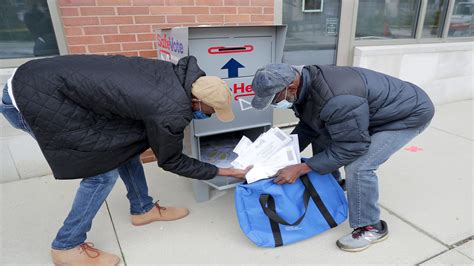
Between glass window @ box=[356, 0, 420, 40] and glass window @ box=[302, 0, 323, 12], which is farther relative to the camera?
glass window @ box=[356, 0, 420, 40]

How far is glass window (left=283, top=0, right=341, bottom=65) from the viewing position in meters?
3.67

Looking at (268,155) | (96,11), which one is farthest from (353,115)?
(96,11)

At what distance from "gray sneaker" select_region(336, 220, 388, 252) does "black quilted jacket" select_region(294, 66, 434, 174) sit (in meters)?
0.48

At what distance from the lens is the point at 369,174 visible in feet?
6.26

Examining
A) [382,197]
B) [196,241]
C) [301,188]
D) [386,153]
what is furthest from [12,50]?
[382,197]

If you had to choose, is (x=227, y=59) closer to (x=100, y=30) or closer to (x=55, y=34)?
(x=100, y=30)

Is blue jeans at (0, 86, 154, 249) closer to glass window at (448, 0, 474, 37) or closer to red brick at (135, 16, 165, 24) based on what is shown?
red brick at (135, 16, 165, 24)

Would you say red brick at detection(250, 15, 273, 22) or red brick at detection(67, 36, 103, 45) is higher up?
red brick at detection(250, 15, 273, 22)

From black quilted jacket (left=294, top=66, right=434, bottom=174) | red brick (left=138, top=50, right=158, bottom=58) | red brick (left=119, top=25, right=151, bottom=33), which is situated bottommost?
black quilted jacket (left=294, top=66, right=434, bottom=174)

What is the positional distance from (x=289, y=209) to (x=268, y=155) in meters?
0.35

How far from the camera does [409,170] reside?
3.01 metres

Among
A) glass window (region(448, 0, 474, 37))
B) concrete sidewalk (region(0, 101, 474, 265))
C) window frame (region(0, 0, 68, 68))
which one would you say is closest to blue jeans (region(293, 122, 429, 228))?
concrete sidewalk (region(0, 101, 474, 265))

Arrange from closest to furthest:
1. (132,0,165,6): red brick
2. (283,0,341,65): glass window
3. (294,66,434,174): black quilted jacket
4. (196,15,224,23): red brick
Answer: (294,66,434,174): black quilted jacket < (132,0,165,6): red brick < (196,15,224,23): red brick < (283,0,341,65): glass window

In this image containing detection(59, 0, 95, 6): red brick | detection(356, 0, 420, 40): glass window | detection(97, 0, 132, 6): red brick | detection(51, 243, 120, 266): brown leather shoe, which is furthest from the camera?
detection(356, 0, 420, 40): glass window
